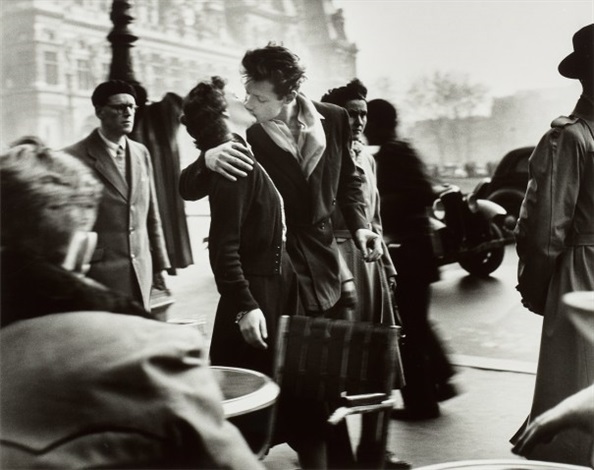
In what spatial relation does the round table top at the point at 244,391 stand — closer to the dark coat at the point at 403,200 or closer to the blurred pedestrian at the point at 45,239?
the blurred pedestrian at the point at 45,239

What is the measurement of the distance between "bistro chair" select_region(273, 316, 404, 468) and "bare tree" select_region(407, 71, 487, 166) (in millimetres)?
1549

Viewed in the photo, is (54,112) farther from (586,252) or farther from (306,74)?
(586,252)

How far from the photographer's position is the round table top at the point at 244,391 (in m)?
2.20

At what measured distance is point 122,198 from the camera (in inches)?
129

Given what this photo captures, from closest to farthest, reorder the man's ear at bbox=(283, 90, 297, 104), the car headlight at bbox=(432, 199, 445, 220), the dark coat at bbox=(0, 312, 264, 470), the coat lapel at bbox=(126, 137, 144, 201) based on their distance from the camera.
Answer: the dark coat at bbox=(0, 312, 264, 470) < the coat lapel at bbox=(126, 137, 144, 201) < the man's ear at bbox=(283, 90, 297, 104) < the car headlight at bbox=(432, 199, 445, 220)

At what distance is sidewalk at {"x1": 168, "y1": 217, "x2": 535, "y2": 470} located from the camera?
3.34 meters

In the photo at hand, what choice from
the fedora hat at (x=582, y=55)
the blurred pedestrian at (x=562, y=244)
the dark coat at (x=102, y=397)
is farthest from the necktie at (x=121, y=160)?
the dark coat at (x=102, y=397)

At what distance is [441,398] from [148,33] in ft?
7.35

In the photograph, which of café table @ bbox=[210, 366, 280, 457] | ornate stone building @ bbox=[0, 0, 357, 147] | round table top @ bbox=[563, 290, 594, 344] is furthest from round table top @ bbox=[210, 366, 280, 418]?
ornate stone building @ bbox=[0, 0, 357, 147]

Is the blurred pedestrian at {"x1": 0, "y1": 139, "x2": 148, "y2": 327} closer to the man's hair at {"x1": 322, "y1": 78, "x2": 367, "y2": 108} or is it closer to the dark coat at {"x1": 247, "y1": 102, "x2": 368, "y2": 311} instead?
the dark coat at {"x1": 247, "y1": 102, "x2": 368, "y2": 311}

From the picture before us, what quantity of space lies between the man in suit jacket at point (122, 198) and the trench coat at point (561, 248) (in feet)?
4.42

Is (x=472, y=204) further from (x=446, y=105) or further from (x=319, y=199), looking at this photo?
(x=319, y=199)

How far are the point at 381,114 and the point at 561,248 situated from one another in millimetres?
935

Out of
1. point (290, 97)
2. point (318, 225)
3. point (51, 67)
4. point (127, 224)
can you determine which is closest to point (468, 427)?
point (318, 225)
